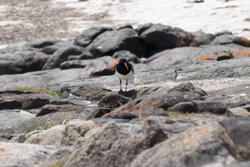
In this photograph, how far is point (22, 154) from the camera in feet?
30.9

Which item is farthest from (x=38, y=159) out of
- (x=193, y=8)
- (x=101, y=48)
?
(x=193, y=8)

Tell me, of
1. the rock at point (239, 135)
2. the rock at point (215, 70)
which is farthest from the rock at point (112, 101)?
the rock at point (239, 135)

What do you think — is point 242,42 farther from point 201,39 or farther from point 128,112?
point 128,112

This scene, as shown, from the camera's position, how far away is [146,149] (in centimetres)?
766

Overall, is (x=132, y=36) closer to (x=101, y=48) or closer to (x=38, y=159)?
(x=101, y=48)

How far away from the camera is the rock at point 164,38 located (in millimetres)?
36250

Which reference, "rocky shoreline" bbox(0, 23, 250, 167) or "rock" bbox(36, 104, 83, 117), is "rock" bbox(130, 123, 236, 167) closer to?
"rocky shoreline" bbox(0, 23, 250, 167)

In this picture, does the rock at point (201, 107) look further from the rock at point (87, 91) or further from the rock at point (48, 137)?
the rock at point (87, 91)

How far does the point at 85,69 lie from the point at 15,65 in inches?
227

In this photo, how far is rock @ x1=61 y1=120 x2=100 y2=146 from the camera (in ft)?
31.5

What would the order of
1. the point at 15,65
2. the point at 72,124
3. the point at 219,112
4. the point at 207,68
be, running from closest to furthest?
the point at 72,124
the point at 219,112
the point at 207,68
the point at 15,65

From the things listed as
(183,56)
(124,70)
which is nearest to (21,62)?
(183,56)

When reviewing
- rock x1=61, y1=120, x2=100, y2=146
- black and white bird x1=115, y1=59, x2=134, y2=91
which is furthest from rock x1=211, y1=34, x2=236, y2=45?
rock x1=61, y1=120, x2=100, y2=146

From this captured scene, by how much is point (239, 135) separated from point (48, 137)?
4.86 meters
